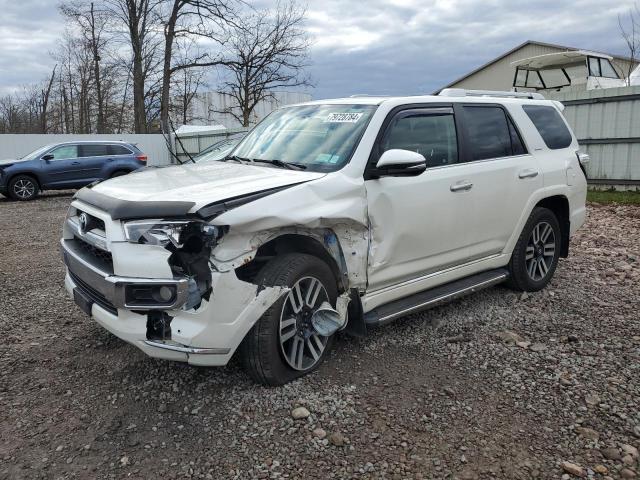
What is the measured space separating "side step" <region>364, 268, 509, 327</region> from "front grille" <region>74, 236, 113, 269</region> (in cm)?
165

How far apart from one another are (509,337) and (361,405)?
154 cm

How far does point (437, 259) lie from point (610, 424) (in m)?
1.61

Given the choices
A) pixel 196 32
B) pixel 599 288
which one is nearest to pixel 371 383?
pixel 599 288

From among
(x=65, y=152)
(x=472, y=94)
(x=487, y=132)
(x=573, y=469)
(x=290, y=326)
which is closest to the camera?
(x=573, y=469)

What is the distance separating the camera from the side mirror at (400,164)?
345 cm

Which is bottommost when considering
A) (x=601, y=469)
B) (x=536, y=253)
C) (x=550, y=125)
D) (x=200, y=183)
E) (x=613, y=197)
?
(x=601, y=469)

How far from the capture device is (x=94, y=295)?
328 centimetres

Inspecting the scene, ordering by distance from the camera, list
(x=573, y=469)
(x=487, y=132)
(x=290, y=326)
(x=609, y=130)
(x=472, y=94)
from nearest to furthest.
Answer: (x=573, y=469), (x=290, y=326), (x=487, y=132), (x=472, y=94), (x=609, y=130)

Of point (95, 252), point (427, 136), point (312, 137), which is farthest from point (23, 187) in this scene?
point (427, 136)

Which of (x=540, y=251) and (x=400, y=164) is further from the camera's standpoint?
(x=540, y=251)

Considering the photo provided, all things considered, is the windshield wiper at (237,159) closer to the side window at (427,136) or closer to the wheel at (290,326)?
the side window at (427,136)

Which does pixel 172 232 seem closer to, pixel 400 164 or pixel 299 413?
pixel 299 413

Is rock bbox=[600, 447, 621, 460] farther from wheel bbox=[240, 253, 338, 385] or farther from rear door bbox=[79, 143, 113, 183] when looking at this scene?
rear door bbox=[79, 143, 113, 183]

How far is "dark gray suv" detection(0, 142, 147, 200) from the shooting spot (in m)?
14.6
